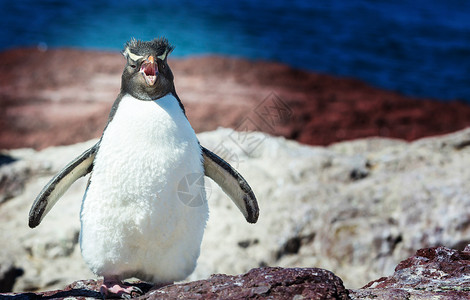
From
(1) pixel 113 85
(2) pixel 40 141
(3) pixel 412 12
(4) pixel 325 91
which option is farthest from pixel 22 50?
(3) pixel 412 12

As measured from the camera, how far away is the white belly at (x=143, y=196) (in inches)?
99.3

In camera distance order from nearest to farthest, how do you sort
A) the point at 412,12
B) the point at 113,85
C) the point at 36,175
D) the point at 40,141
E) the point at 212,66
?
the point at 36,175 → the point at 40,141 → the point at 113,85 → the point at 212,66 → the point at 412,12

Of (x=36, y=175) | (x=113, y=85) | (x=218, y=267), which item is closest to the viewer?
(x=218, y=267)

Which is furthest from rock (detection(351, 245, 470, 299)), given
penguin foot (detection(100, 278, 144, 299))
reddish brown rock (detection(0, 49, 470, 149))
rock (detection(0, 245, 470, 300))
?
reddish brown rock (detection(0, 49, 470, 149))

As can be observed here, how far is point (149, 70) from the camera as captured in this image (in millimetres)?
2500

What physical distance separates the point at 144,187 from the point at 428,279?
129 centimetres

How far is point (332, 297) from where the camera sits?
1953mm

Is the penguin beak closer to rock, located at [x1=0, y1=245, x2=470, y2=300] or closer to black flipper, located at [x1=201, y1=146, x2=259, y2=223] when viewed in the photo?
black flipper, located at [x1=201, y1=146, x2=259, y2=223]

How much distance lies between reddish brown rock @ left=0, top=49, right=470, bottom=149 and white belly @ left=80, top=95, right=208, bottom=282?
3.43 m

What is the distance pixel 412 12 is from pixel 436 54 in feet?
9.45

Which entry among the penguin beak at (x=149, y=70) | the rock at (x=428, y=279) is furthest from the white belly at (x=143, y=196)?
the rock at (x=428, y=279)

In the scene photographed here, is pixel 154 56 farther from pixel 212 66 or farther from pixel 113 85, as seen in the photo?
pixel 212 66

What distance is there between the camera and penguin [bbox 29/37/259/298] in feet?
8.28

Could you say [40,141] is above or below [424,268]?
above
